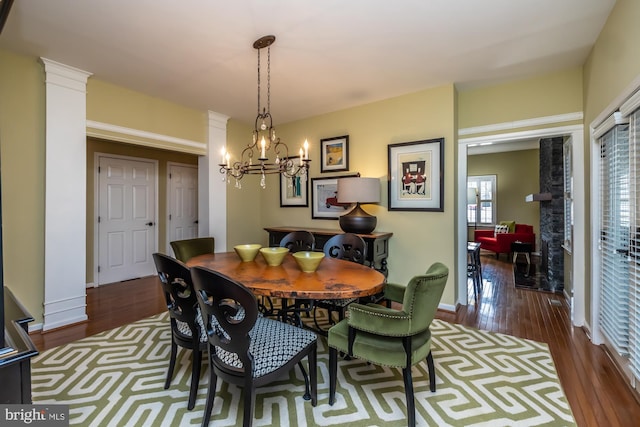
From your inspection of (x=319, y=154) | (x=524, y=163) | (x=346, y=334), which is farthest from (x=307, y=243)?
(x=524, y=163)

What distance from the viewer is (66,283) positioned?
2.98 metres

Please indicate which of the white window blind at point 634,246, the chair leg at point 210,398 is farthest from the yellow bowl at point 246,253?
the white window blind at point 634,246

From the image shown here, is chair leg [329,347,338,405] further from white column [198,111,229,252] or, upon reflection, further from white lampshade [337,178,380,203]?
white column [198,111,229,252]

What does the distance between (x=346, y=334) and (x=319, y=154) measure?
3014mm

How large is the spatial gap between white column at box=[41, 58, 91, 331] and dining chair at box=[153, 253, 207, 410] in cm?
191

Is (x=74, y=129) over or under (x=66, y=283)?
over

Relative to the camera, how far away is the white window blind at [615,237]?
208 cm

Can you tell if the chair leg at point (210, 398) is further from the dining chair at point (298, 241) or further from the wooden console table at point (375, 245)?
the wooden console table at point (375, 245)

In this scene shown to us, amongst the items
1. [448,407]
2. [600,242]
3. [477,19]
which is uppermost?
[477,19]

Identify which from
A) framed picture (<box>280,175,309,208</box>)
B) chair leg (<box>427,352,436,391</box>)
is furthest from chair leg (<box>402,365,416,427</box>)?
framed picture (<box>280,175,309,208</box>)

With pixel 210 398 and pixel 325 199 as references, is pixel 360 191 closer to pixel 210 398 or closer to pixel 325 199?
pixel 325 199

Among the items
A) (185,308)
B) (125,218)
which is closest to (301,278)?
(185,308)

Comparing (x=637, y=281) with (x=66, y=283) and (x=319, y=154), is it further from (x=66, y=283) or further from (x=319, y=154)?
(x=66, y=283)

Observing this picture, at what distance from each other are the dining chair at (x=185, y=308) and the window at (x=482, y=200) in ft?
25.0
